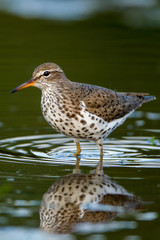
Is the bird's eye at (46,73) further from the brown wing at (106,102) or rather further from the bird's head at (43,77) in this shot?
the brown wing at (106,102)

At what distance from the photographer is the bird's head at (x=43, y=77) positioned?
10586mm

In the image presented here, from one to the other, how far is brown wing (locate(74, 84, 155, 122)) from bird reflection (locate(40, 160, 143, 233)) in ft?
5.46

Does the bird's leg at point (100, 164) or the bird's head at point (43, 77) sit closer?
the bird's leg at point (100, 164)

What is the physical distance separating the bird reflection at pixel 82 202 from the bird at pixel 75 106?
1163 mm

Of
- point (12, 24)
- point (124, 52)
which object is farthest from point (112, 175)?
point (12, 24)

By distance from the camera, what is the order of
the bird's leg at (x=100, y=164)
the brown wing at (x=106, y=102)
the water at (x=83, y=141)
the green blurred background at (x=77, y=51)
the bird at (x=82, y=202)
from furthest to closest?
the green blurred background at (x=77, y=51) < the brown wing at (x=106, y=102) < the bird's leg at (x=100, y=164) < the water at (x=83, y=141) < the bird at (x=82, y=202)

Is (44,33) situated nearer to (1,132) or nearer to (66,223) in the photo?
(1,132)

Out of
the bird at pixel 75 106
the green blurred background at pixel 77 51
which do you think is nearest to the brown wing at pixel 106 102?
the bird at pixel 75 106

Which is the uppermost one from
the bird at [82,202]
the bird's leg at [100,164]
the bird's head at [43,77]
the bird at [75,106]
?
the bird's head at [43,77]

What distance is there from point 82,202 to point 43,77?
323 cm

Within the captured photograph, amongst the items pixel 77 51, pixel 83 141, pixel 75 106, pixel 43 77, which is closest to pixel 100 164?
pixel 75 106

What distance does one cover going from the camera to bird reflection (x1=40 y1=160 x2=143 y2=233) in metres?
7.32

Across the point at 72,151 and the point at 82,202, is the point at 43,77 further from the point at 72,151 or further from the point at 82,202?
the point at 82,202

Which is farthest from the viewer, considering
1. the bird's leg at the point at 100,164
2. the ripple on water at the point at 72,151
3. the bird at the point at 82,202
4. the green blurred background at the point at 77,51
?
the green blurred background at the point at 77,51
